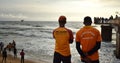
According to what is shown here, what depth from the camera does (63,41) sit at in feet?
22.9

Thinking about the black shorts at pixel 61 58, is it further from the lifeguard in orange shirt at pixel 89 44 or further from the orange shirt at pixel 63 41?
the lifeguard in orange shirt at pixel 89 44

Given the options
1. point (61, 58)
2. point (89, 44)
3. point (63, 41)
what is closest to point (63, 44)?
point (63, 41)

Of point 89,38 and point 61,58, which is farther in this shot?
point 61,58

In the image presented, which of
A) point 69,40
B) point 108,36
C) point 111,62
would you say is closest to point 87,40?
point 69,40

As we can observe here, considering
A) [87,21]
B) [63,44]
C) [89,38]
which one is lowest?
[63,44]

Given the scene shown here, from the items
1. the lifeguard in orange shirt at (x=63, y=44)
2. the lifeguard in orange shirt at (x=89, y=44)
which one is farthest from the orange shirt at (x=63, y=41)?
the lifeguard in orange shirt at (x=89, y=44)

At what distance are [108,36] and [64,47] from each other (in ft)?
154

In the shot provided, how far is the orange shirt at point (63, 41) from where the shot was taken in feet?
22.7

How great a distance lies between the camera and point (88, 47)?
6348 millimetres

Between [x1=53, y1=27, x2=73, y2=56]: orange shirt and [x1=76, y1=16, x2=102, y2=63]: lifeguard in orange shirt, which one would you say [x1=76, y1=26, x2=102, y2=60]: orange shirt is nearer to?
[x1=76, y1=16, x2=102, y2=63]: lifeguard in orange shirt

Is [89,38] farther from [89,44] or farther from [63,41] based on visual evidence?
[63,41]

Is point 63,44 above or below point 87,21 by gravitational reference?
below

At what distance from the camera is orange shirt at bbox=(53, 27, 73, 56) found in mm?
6922

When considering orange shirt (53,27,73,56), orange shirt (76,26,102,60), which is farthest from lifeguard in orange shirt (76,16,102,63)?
orange shirt (53,27,73,56)
